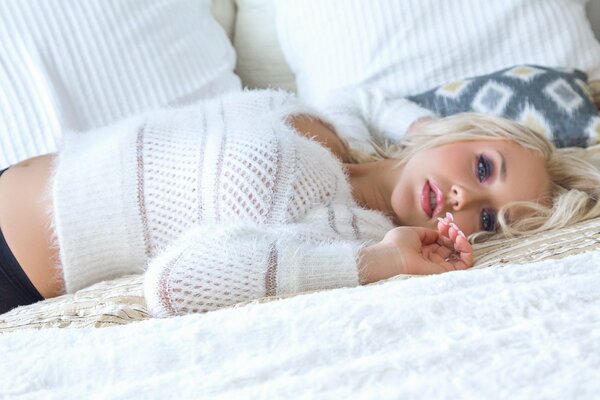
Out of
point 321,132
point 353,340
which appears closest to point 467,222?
point 321,132

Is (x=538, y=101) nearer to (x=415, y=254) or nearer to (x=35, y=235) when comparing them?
(x=415, y=254)

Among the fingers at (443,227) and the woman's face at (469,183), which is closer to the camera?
the fingers at (443,227)

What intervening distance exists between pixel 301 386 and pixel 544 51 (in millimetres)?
1208

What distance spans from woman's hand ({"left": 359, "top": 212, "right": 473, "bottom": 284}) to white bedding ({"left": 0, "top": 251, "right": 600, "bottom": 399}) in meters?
0.20

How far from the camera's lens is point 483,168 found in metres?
1.22

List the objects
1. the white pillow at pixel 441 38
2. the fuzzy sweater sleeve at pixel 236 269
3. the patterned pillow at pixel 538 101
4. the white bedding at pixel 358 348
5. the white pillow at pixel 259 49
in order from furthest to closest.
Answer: the white pillow at pixel 259 49 < the white pillow at pixel 441 38 < the patterned pillow at pixel 538 101 < the fuzzy sweater sleeve at pixel 236 269 < the white bedding at pixel 358 348

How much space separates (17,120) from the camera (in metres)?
1.29

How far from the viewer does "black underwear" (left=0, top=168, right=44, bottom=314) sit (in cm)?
111

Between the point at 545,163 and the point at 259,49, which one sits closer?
the point at 545,163

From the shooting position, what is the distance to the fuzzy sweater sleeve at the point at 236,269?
861 mm

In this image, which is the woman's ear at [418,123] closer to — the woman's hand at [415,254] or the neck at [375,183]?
the neck at [375,183]

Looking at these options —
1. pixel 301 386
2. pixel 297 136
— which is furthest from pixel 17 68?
pixel 301 386

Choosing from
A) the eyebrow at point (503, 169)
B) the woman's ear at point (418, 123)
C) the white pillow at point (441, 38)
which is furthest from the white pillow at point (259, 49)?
the eyebrow at point (503, 169)

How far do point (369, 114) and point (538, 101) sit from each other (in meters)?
0.34
